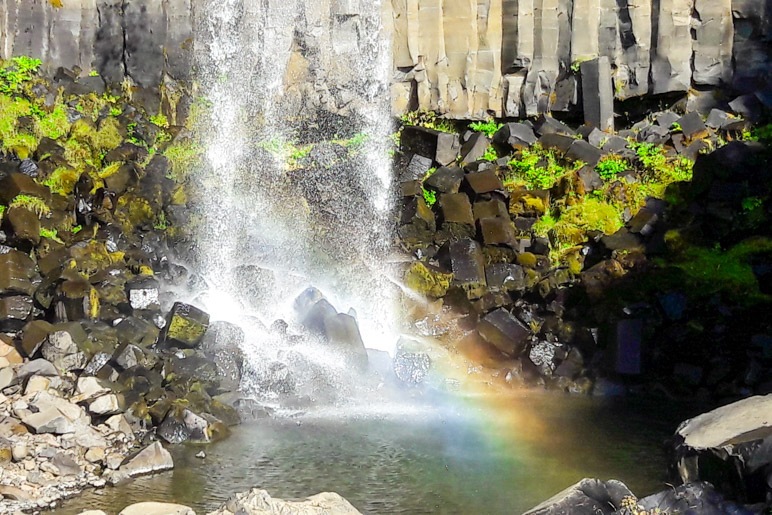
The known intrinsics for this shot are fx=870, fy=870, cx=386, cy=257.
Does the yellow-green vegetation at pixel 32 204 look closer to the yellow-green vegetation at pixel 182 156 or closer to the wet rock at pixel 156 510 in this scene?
the yellow-green vegetation at pixel 182 156

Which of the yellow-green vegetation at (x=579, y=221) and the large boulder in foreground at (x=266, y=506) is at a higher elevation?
the yellow-green vegetation at (x=579, y=221)

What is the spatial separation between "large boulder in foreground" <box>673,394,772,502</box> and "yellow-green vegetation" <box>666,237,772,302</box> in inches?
344

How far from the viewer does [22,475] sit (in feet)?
32.8

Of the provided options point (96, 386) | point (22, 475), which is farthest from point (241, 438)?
point (22, 475)

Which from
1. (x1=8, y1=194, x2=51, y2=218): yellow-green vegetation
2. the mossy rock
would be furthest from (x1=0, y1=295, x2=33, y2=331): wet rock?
the mossy rock

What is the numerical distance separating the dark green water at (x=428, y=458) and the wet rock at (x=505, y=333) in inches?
62.6

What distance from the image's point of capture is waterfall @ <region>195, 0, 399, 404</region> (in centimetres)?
1903

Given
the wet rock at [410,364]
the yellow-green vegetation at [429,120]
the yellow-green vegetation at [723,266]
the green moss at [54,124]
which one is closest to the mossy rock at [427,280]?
the wet rock at [410,364]

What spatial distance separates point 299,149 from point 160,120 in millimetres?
3993

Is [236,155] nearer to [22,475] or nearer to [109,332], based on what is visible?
[109,332]

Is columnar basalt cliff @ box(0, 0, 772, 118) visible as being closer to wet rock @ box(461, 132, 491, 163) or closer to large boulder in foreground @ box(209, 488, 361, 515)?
wet rock @ box(461, 132, 491, 163)

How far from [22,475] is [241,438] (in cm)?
302

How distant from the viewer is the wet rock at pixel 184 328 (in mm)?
14258

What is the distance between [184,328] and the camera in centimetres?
1430
